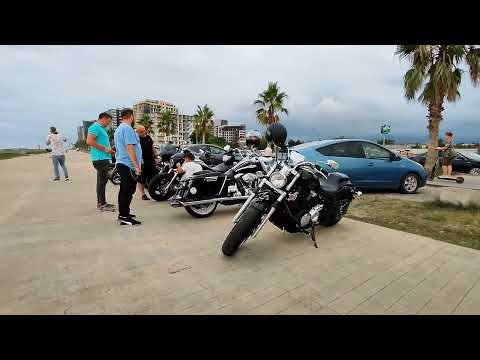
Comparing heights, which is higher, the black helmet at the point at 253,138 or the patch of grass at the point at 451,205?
the black helmet at the point at 253,138

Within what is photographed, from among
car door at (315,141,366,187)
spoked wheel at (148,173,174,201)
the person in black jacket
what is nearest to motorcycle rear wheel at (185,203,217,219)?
spoked wheel at (148,173,174,201)

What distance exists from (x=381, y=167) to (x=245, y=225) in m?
5.40

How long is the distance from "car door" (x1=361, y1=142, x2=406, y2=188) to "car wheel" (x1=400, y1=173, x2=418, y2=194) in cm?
18

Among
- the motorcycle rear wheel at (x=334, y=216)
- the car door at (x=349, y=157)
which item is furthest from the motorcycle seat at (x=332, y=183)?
the car door at (x=349, y=157)

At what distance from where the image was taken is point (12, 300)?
2.14 m

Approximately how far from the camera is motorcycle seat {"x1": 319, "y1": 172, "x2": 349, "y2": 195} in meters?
3.69

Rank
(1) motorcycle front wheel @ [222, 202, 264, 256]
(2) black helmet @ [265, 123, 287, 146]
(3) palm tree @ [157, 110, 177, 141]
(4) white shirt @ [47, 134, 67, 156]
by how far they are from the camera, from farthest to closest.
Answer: (3) palm tree @ [157, 110, 177, 141], (4) white shirt @ [47, 134, 67, 156], (2) black helmet @ [265, 123, 287, 146], (1) motorcycle front wheel @ [222, 202, 264, 256]

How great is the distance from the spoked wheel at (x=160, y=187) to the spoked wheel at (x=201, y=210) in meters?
1.30

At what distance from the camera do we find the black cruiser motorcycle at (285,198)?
2939 mm

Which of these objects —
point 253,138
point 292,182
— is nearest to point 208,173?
point 253,138

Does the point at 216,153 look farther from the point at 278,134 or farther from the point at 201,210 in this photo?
the point at 278,134

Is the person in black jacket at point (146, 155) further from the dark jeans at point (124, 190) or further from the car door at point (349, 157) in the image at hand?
the car door at point (349, 157)

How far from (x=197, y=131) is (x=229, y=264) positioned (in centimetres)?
4452

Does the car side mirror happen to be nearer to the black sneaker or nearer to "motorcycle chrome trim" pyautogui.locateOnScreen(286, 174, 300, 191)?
"motorcycle chrome trim" pyautogui.locateOnScreen(286, 174, 300, 191)
